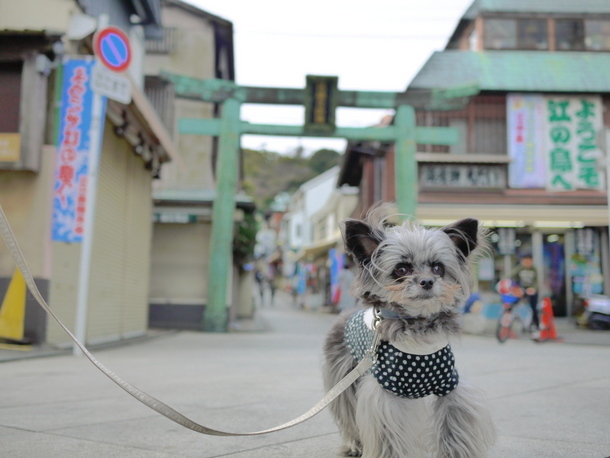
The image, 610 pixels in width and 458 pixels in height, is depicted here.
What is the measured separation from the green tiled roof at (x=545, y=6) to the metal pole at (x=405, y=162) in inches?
233

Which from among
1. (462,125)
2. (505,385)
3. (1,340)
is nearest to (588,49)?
(462,125)

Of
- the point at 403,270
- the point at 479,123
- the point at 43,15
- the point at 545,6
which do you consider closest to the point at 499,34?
the point at 545,6

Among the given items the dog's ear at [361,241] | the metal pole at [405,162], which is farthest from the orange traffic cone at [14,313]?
the metal pole at [405,162]

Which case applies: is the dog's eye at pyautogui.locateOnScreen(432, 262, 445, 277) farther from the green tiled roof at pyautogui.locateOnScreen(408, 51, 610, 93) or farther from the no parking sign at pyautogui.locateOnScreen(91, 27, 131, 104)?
the green tiled roof at pyautogui.locateOnScreen(408, 51, 610, 93)

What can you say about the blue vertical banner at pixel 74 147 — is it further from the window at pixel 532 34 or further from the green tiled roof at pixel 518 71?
the window at pixel 532 34

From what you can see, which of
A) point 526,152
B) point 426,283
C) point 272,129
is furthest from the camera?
point 526,152

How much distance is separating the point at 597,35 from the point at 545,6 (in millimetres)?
2077

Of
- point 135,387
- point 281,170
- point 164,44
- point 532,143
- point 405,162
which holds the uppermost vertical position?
point 281,170

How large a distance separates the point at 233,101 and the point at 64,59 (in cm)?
699

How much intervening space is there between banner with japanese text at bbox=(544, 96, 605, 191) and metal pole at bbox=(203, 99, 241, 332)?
32.1 ft

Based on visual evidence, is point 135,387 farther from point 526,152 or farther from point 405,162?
point 526,152

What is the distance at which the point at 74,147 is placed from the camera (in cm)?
895

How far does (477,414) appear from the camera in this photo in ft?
8.66

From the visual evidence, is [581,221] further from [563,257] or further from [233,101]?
[233,101]
